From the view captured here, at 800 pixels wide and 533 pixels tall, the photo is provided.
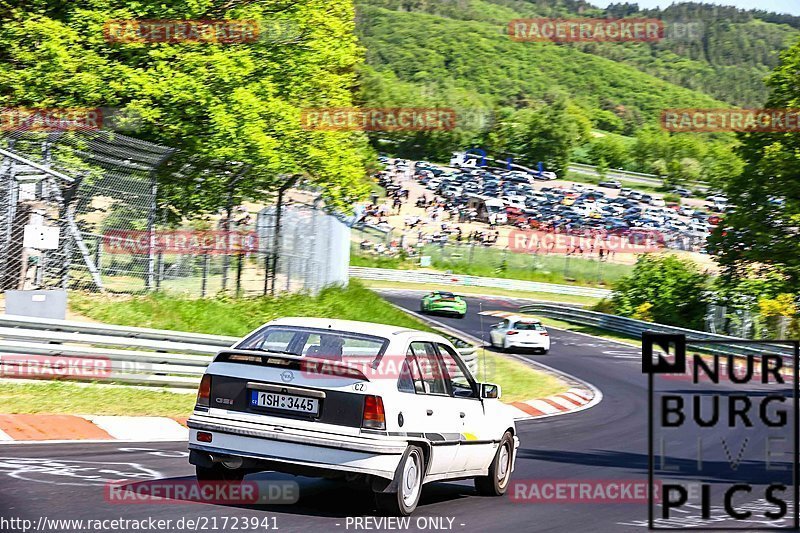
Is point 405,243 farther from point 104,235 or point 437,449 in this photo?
point 437,449

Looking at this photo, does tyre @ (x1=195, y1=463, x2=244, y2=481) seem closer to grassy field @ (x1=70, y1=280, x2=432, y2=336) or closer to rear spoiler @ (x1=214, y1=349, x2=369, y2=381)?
rear spoiler @ (x1=214, y1=349, x2=369, y2=381)

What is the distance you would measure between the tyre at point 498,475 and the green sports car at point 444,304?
35920 mm

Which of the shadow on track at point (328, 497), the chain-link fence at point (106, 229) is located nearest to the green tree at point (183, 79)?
the chain-link fence at point (106, 229)

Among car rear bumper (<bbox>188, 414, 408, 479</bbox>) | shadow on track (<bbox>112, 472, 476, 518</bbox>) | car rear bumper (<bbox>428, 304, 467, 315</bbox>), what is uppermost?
car rear bumper (<bbox>428, 304, 467, 315</bbox>)

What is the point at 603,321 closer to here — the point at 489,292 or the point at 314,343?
the point at 489,292

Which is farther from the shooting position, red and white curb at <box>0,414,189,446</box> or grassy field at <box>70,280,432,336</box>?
grassy field at <box>70,280,432,336</box>

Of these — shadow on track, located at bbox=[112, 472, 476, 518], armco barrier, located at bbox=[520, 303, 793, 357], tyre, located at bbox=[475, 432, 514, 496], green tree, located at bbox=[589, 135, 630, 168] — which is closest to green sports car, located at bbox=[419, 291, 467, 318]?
armco barrier, located at bbox=[520, 303, 793, 357]

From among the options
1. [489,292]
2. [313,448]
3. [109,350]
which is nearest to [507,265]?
[489,292]

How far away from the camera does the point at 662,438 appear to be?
A: 16828 mm

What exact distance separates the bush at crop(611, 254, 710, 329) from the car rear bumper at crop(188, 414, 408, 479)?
131 feet

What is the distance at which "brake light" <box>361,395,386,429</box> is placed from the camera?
7.70 m

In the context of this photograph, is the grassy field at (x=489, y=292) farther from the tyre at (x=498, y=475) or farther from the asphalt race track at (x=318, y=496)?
the tyre at (x=498, y=475)

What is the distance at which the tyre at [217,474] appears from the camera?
8352 mm

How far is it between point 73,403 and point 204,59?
37.5 ft
